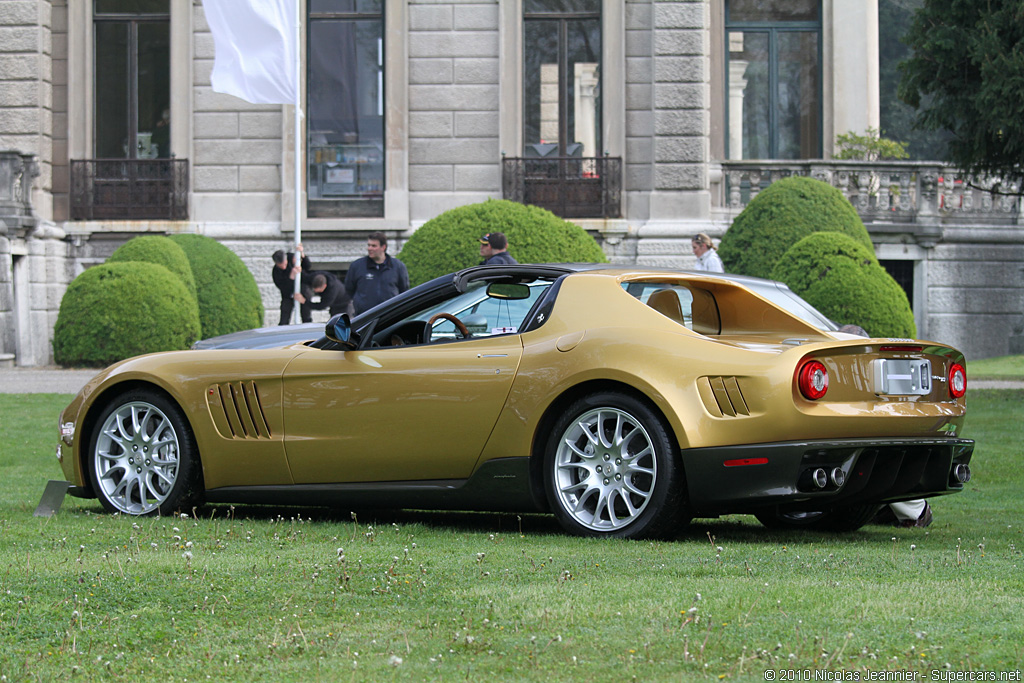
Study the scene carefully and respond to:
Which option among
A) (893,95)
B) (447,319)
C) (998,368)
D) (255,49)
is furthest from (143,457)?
(893,95)

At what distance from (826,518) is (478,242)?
447 inches

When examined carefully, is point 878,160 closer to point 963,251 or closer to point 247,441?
point 963,251

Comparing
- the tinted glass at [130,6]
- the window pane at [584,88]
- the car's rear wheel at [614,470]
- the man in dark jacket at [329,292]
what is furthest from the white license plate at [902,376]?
the tinted glass at [130,6]

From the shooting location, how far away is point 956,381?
6.37 meters

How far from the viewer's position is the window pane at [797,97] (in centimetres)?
2580

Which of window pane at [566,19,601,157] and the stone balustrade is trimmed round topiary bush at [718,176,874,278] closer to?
the stone balustrade

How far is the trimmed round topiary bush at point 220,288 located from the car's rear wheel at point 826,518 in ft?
48.3

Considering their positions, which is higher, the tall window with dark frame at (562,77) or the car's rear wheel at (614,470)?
the tall window with dark frame at (562,77)

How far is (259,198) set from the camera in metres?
22.8

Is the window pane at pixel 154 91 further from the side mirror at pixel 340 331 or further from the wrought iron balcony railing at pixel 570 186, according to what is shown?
the side mirror at pixel 340 331

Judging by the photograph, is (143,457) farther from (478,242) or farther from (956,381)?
(478,242)

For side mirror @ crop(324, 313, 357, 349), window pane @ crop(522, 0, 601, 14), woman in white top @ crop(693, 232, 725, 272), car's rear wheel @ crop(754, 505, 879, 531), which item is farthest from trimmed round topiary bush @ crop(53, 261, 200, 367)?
car's rear wheel @ crop(754, 505, 879, 531)

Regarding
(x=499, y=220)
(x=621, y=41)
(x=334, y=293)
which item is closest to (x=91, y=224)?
(x=334, y=293)

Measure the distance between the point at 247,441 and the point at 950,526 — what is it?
384cm
